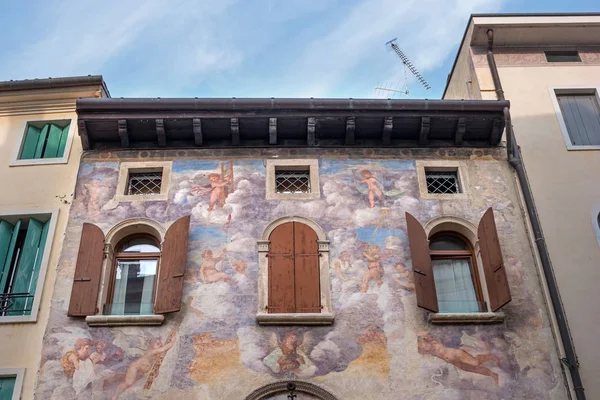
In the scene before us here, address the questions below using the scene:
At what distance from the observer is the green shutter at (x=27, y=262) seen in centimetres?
1170

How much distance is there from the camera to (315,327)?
11.3m

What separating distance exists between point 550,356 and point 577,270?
69.3 inches

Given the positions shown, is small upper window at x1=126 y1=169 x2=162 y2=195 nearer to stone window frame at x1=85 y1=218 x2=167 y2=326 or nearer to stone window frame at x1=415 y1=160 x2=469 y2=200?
stone window frame at x1=85 y1=218 x2=167 y2=326

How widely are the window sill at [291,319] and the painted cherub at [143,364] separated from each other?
153 cm

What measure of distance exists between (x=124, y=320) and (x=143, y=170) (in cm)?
336

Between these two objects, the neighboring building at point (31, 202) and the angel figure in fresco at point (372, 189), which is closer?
the neighboring building at point (31, 202)

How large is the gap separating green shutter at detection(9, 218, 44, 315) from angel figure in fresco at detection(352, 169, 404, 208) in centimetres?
604

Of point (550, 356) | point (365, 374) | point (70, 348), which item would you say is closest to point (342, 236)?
point (365, 374)

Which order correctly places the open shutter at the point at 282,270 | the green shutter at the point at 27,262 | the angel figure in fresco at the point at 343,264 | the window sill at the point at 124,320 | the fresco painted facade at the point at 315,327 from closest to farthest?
the fresco painted facade at the point at 315,327
the window sill at the point at 124,320
the open shutter at the point at 282,270
the green shutter at the point at 27,262
the angel figure in fresco at the point at 343,264

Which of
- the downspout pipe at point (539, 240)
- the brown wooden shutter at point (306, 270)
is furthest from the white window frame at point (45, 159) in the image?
the downspout pipe at point (539, 240)

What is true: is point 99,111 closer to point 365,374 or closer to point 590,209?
point 365,374

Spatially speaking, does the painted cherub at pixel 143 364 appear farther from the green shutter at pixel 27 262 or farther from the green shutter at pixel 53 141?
the green shutter at pixel 53 141

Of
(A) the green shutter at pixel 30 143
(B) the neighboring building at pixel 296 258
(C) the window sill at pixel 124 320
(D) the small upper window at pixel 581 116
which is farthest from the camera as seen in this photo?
(D) the small upper window at pixel 581 116

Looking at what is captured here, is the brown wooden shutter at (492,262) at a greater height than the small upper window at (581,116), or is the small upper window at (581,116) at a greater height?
the small upper window at (581,116)
